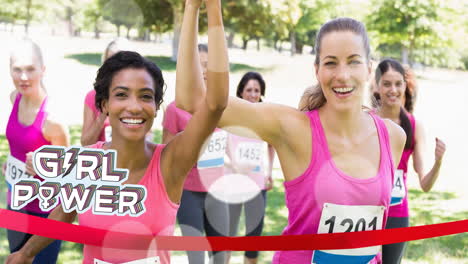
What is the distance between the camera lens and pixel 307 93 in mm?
1672

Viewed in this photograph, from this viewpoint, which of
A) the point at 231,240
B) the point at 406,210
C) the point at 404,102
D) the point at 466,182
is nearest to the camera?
the point at 231,240

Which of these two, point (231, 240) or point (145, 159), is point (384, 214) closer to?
point (231, 240)

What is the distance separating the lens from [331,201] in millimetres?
1433

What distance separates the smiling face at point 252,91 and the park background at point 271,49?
0.85 metres

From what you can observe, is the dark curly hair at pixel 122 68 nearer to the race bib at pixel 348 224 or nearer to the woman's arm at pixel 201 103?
the woman's arm at pixel 201 103

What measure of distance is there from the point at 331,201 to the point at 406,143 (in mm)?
1350

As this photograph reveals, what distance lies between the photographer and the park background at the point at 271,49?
427 cm

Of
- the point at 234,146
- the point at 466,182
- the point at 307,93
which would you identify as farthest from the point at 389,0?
the point at 307,93

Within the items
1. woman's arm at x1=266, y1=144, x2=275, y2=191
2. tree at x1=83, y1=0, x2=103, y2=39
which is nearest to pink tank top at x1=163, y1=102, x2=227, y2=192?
woman's arm at x1=266, y1=144, x2=275, y2=191

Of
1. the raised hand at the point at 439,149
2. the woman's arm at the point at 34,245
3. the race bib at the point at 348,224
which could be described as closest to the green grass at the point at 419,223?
the woman's arm at the point at 34,245

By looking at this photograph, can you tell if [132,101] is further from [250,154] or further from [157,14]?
[157,14]

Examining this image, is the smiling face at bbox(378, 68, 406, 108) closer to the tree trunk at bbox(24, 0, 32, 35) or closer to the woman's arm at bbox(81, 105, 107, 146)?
the woman's arm at bbox(81, 105, 107, 146)

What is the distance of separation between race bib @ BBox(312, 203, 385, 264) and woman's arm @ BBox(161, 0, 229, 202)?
1.34 ft

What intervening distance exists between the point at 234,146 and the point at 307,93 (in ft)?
6.09
